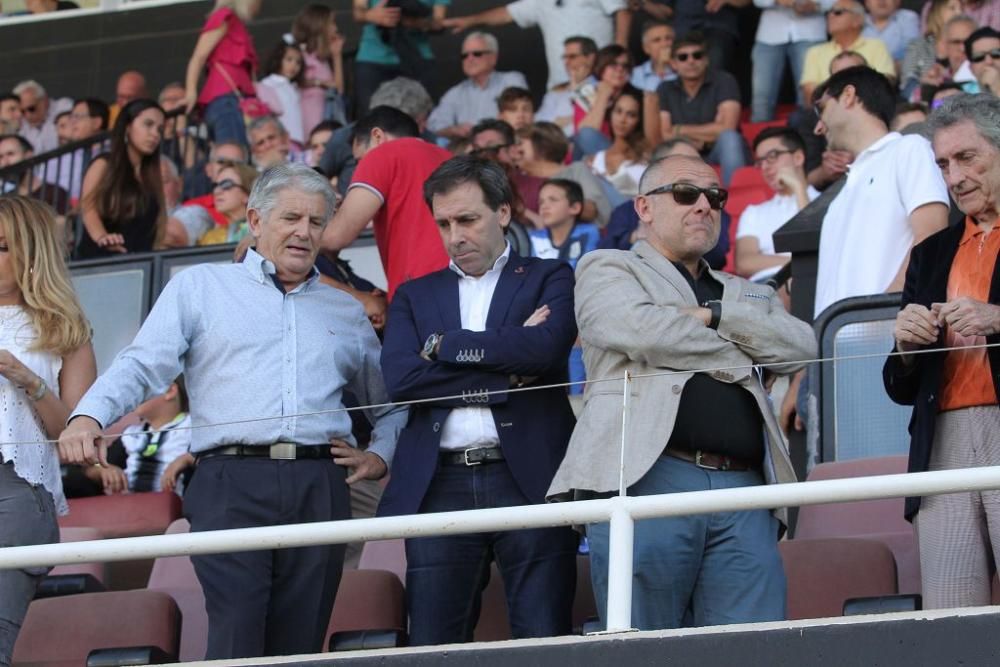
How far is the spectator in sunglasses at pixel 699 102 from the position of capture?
38.0 ft

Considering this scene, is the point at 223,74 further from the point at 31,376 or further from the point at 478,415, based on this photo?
the point at 478,415

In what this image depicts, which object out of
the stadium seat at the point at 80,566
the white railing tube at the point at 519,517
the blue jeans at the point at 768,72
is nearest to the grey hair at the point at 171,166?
the blue jeans at the point at 768,72

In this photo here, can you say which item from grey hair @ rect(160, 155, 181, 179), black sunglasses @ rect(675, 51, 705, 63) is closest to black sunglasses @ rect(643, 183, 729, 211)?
black sunglasses @ rect(675, 51, 705, 63)

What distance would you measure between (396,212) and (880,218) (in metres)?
1.59

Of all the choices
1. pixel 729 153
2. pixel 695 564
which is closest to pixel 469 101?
pixel 729 153

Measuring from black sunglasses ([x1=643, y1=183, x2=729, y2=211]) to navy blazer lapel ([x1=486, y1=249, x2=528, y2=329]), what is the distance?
0.50 m

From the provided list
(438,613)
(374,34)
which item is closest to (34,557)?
(438,613)

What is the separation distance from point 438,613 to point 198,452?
2.54 ft

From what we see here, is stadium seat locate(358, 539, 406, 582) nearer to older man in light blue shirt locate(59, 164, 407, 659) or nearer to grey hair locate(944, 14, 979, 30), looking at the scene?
older man in light blue shirt locate(59, 164, 407, 659)

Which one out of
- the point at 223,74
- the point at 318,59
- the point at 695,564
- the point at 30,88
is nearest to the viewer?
the point at 695,564

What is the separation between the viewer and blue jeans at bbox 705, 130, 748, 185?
37.3 ft

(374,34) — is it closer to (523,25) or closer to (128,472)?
(523,25)

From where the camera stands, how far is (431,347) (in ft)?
16.9

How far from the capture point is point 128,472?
806 centimetres
